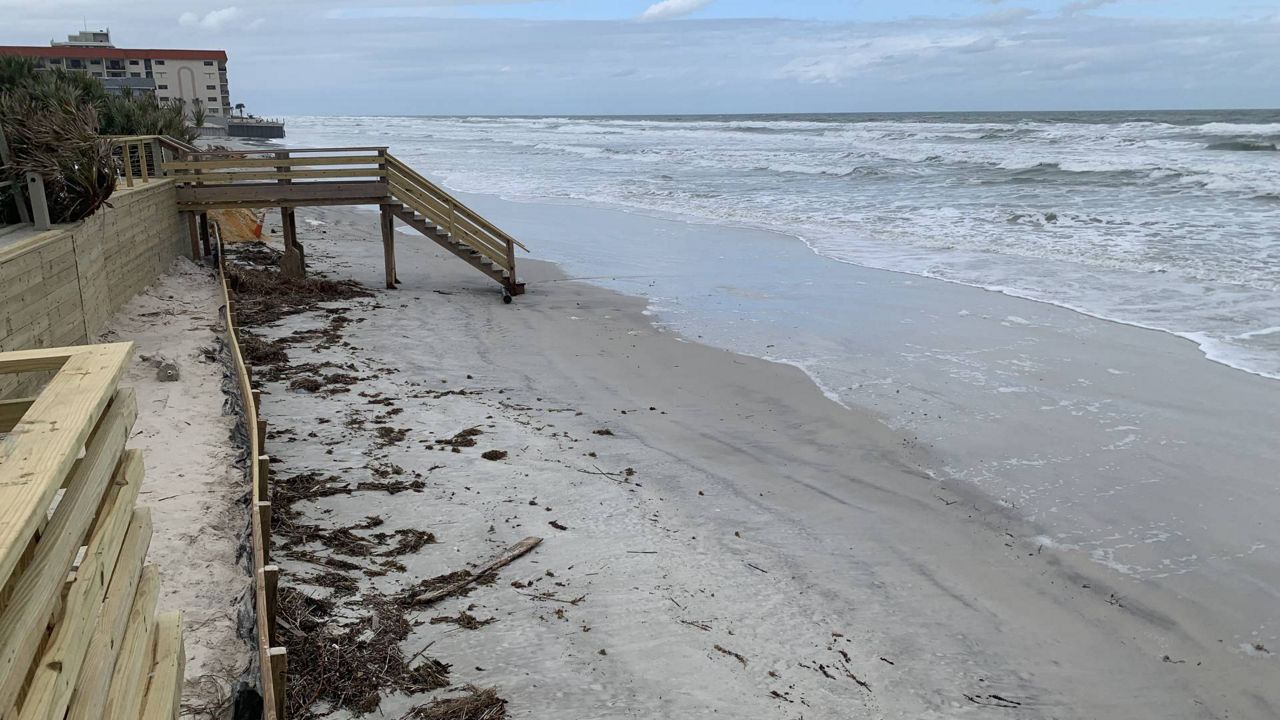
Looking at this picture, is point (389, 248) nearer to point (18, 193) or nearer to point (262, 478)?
point (18, 193)

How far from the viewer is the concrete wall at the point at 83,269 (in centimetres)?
729

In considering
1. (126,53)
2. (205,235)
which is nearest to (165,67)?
(126,53)

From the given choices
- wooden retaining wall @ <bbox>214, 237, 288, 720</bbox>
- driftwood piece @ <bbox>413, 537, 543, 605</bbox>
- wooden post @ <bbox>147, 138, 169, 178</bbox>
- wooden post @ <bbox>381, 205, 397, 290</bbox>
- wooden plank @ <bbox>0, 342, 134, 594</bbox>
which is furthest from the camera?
wooden post @ <bbox>381, 205, 397, 290</bbox>

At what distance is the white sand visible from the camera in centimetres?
453

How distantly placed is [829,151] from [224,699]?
46747mm

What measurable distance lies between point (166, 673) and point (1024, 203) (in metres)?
25.4

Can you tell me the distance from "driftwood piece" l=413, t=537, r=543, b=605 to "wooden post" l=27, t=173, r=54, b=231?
5.78 metres

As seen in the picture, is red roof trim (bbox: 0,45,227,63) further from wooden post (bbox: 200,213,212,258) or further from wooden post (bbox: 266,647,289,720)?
wooden post (bbox: 266,647,289,720)

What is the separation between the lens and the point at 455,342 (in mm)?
11922

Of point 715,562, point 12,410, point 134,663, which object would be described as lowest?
point 715,562

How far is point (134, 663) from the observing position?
261 cm

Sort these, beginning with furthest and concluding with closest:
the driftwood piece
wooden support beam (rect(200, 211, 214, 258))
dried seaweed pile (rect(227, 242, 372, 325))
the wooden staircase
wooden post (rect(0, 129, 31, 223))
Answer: wooden support beam (rect(200, 211, 214, 258)) → the wooden staircase → dried seaweed pile (rect(227, 242, 372, 325)) → wooden post (rect(0, 129, 31, 223)) → the driftwood piece

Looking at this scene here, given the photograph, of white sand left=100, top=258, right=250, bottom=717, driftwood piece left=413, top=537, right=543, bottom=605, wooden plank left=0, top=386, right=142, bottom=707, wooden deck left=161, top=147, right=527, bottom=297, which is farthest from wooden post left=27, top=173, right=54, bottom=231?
wooden plank left=0, top=386, right=142, bottom=707

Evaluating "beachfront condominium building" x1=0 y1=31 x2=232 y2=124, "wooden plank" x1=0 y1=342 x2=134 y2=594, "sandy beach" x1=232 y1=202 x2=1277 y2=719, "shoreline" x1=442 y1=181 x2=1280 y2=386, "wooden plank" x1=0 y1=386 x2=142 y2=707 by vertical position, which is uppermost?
"beachfront condominium building" x1=0 y1=31 x2=232 y2=124
